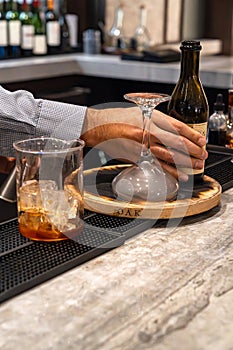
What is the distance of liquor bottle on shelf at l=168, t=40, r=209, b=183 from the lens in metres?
1.23

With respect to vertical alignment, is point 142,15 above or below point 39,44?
above

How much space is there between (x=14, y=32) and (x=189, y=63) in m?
2.25

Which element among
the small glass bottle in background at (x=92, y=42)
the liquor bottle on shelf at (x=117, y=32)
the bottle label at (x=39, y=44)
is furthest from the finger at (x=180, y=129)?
the liquor bottle on shelf at (x=117, y=32)

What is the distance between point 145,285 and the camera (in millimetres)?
855

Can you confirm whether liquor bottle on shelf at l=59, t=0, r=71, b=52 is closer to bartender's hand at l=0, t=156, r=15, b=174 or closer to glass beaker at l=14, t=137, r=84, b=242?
bartender's hand at l=0, t=156, r=15, b=174

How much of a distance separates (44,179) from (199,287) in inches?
12.1

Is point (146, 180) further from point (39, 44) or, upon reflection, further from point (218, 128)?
point (39, 44)

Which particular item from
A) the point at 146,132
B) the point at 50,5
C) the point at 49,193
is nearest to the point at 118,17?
the point at 50,5

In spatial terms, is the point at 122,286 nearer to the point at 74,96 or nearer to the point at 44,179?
the point at 44,179

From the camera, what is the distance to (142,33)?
391 centimetres

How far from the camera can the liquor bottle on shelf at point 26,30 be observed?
3.34 m

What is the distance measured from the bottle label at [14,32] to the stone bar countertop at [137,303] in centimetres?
251

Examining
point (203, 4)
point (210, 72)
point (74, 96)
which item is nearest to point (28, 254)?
point (210, 72)

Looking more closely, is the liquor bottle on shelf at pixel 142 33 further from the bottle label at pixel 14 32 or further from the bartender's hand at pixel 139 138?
the bartender's hand at pixel 139 138
